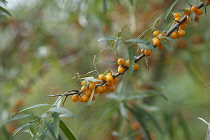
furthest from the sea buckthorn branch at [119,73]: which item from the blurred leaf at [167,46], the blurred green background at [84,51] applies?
the blurred green background at [84,51]

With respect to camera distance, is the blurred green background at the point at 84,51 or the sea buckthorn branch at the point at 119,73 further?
the blurred green background at the point at 84,51

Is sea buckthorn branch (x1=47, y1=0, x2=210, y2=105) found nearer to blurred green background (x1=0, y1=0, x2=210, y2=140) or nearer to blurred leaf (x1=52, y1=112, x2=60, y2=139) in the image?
blurred leaf (x1=52, y1=112, x2=60, y2=139)

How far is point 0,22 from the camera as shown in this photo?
1.77 meters

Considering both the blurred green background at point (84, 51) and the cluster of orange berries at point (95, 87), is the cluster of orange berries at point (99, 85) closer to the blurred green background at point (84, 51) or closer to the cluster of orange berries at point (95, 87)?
the cluster of orange berries at point (95, 87)

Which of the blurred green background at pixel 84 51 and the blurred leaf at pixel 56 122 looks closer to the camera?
the blurred leaf at pixel 56 122

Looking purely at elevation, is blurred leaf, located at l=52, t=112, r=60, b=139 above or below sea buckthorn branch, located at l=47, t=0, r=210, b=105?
below

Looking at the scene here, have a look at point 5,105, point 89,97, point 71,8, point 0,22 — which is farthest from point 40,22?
point 89,97

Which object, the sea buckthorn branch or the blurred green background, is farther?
the blurred green background

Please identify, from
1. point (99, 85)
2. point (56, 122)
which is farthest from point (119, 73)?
point (56, 122)

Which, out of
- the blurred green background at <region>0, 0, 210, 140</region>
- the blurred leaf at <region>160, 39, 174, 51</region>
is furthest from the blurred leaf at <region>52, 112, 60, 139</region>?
the blurred green background at <region>0, 0, 210, 140</region>

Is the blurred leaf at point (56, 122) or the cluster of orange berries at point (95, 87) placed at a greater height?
the cluster of orange berries at point (95, 87)

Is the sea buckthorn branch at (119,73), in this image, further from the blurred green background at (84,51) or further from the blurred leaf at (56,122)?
the blurred green background at (84,51)

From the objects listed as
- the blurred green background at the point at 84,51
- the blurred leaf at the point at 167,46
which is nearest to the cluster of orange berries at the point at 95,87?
the blurred leaf at the point at 167,46

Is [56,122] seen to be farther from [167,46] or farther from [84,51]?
[84,51]
